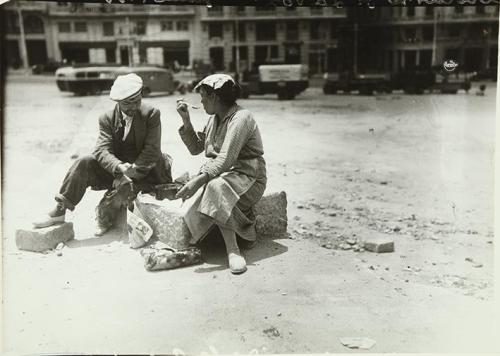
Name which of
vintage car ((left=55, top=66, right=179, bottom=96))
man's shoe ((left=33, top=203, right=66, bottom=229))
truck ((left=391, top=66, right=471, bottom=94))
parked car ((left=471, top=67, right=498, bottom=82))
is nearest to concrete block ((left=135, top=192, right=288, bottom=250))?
man's shoe ((left=33, top=203, right=66, bottom=229))

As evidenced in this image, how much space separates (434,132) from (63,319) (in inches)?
355

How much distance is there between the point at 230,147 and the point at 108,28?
2.95 m

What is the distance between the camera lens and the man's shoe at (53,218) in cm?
396

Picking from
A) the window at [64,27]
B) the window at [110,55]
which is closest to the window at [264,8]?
the window at [64,27]

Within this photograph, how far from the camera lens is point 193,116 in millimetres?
11445

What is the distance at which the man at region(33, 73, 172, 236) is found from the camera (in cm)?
388

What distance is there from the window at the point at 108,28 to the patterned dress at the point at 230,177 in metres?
2.14

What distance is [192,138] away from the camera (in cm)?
391

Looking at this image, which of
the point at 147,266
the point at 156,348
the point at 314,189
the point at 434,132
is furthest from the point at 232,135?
the point at 434,132

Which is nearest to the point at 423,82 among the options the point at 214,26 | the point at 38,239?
the point at 214,26

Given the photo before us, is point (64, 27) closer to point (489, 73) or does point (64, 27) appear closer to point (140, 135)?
point (140, 135)

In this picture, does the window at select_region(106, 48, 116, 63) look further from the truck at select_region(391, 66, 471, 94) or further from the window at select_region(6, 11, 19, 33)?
the truck at select_region(391, 66, 471, 94)

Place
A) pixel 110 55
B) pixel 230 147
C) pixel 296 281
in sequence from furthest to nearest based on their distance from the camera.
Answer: pixel 110 55 → pixel 230 147 → pixel 296 281

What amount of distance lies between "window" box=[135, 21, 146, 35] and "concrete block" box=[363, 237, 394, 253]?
9.88 feet
